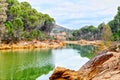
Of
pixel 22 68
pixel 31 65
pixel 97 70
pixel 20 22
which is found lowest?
pixel 31 65

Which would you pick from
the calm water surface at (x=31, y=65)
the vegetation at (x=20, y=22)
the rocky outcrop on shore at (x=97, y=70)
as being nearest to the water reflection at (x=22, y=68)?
the calm water surface at (x=31, y=65)

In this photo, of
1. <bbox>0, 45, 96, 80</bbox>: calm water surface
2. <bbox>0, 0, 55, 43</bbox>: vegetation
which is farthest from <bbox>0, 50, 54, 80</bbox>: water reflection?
<bbox>0, 0, 55, 43</bbox>: vegetation

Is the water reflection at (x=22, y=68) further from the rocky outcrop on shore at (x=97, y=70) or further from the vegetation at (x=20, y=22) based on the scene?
the vegetation at (x=20, y=22)

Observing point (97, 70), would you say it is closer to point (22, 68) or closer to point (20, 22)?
point (22, 68)

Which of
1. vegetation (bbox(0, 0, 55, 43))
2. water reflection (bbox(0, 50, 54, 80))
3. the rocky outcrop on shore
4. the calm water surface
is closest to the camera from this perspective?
the rocky outcrop on shore

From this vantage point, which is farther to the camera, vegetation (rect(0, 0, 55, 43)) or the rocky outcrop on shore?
vegetation (rect(0, 0, 55, 43))

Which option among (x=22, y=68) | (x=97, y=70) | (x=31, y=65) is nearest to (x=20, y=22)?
(x=31, y=65)

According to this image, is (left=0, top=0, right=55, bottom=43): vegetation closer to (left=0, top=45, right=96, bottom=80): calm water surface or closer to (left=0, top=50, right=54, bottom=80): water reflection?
(left=0, top=45, right=96, bottom=80): calm water surface

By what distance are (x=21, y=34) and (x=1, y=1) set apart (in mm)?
16038

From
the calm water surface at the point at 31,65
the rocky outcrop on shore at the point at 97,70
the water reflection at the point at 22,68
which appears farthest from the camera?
the calm water surface at the point at 31,65

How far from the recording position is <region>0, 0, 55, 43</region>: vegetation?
10050 centimetres

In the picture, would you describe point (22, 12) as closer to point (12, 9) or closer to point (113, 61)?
point (12, 9)

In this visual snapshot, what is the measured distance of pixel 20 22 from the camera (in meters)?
103

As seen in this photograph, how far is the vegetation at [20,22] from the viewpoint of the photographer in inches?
3957
